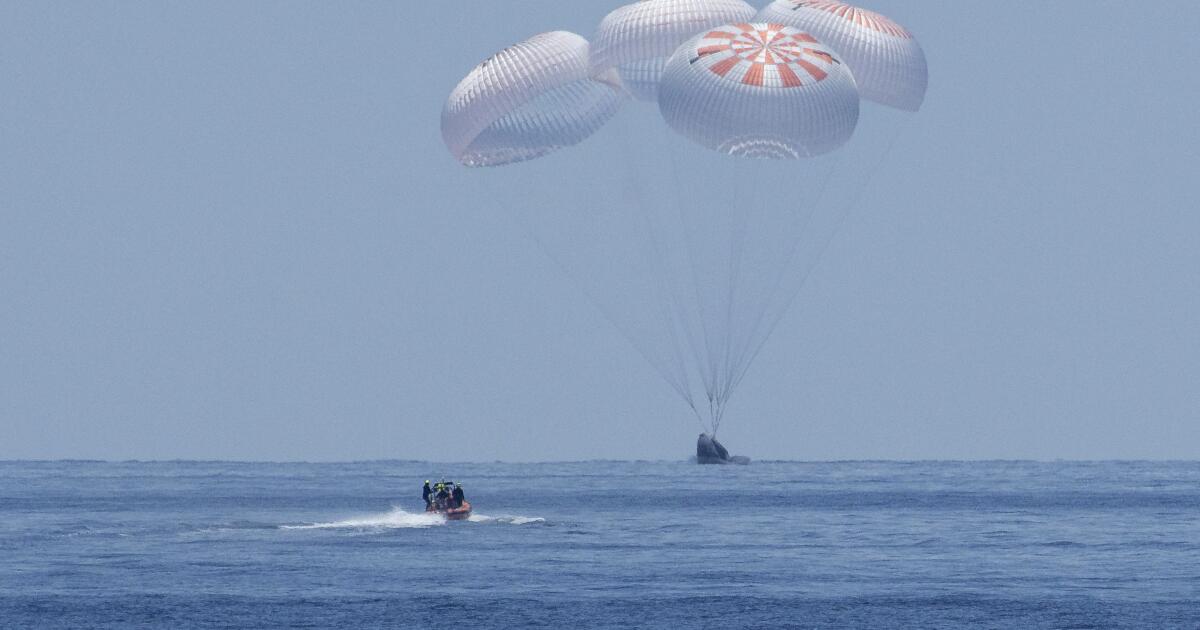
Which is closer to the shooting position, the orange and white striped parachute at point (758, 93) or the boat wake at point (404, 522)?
the orange and white striped parachute at point (758, 93)

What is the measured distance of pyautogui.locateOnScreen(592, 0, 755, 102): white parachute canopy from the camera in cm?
4409

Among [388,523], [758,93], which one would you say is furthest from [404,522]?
[758,93]

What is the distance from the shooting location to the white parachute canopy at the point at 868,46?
44.7m

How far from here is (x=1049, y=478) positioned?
10375 cm

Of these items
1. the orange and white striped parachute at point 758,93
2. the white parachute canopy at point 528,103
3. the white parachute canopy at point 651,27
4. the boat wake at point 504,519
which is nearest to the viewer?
the orange and white striped parachute at point 758,93

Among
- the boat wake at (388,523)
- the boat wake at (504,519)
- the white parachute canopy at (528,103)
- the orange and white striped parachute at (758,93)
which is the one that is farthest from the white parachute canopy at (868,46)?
the boat wake at (388,523)

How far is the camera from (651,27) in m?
44.3

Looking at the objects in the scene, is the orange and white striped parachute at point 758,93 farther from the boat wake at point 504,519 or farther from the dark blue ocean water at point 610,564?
the boat wake at point 504,519

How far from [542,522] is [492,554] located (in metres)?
10.5

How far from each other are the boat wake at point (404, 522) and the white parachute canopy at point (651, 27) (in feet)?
48.3

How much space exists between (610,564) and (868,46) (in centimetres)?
1347

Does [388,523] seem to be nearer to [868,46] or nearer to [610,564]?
[610,564]

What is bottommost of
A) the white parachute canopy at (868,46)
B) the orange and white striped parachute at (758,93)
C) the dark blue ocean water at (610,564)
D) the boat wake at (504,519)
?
the dark blue ocean water at (610,564)

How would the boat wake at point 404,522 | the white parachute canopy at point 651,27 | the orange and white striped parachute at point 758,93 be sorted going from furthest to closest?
1. the boat wake at point 404,522
2. the white parachute canopy at point 651,27
3. the orange and white striped parachute at point 758,93
